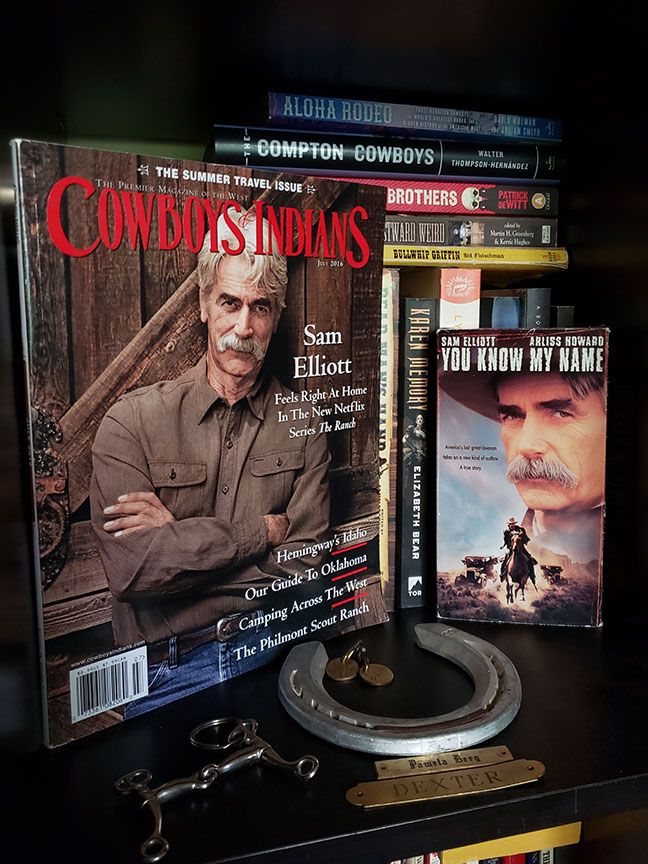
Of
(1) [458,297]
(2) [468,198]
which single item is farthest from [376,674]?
(2) [468,198]

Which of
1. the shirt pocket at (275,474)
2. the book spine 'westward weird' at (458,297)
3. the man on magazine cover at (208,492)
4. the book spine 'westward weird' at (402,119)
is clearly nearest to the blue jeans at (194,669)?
the man on magazine cover at (208,492)

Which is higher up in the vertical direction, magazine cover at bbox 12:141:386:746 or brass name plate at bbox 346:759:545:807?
magazine cover at bbox 12:141:386:746

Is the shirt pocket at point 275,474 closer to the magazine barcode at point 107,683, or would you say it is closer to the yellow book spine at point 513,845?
the magazine barcode at point 107,683

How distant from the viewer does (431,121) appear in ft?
2.43

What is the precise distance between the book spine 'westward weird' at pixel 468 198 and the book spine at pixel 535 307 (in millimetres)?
90

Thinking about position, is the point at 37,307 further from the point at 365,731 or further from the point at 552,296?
the point at 552,296

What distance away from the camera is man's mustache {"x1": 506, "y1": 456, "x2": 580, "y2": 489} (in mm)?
693

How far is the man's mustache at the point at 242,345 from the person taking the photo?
578mm

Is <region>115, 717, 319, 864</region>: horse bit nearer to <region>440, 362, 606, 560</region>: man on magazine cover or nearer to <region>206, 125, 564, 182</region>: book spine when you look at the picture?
<region>440, 362, 606, 560</region>: man on magazine cover

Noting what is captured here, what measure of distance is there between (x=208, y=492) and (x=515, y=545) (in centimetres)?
31

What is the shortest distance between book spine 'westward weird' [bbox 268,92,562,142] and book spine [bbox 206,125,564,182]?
0.01 metres

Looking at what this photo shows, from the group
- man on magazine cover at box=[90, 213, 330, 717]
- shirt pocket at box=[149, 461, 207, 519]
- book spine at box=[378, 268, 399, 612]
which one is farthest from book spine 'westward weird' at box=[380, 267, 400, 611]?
shirt pocket at box=[149, 461, 207, 519]

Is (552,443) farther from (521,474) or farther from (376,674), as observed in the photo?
(376,674)

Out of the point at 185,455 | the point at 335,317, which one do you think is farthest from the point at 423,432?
the point at 185,455
